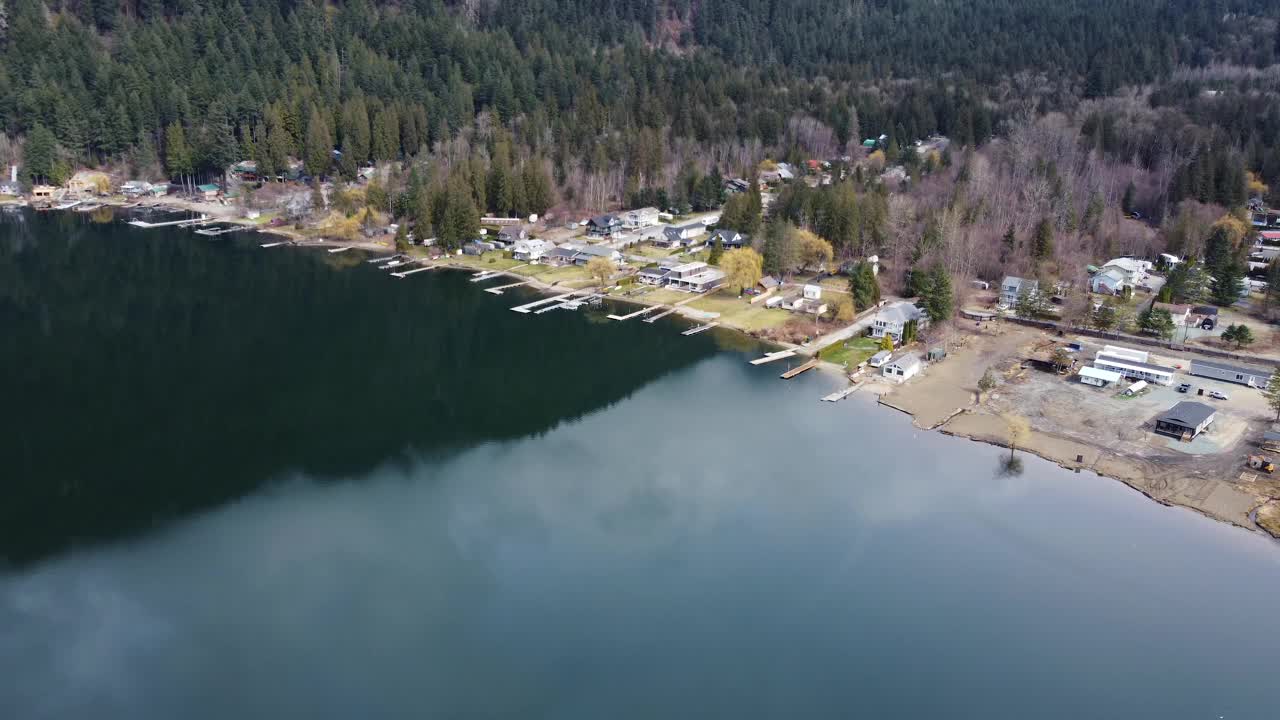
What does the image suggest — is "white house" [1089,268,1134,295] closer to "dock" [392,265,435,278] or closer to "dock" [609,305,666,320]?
"dock" [609,305,666,320]

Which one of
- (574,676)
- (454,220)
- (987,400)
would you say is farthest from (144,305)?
(987,400)

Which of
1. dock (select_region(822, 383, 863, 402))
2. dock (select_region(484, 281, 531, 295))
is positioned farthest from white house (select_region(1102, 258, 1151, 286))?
dock (select_region(484, 281, 531, 295))

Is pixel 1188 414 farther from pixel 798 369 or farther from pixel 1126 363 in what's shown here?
pixel 798 369

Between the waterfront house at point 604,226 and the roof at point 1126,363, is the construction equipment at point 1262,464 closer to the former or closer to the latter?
the roof at point 1126,363

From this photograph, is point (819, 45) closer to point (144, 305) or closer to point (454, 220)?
point (454, 220)

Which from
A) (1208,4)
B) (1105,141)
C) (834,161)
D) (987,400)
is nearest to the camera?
(987,400)
